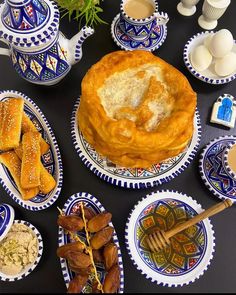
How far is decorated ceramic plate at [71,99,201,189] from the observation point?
1.10 metres

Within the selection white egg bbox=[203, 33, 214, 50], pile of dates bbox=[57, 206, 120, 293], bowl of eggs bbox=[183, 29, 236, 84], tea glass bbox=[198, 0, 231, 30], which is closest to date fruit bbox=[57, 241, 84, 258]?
pile of dates bbox=[57, 206, 120, 293]

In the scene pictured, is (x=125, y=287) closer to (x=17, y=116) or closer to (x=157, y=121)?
(x=157, y=121)

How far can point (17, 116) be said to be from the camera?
1104 mm

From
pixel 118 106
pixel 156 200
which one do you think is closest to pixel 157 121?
pixel 118 106

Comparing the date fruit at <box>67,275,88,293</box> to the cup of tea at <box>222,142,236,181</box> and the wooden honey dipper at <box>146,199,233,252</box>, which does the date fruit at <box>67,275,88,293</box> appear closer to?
the wooden honey dipper at <box>146,199,233,252</box>

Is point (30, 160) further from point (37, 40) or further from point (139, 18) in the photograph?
point (139, 18)

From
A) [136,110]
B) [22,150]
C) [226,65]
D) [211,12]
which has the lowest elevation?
[22,150]

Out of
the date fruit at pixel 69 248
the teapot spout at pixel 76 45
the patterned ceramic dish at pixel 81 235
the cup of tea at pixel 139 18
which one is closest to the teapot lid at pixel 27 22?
the teapot spout at pixel 76 45

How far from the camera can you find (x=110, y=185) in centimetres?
117

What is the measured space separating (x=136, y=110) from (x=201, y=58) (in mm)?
379

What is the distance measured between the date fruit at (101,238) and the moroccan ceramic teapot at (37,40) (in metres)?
0.53

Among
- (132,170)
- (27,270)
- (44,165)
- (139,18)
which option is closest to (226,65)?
(139,18)

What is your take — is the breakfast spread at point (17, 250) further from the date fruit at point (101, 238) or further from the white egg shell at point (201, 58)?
the white egg shell at point (201, 58)

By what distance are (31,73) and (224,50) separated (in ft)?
2.15
